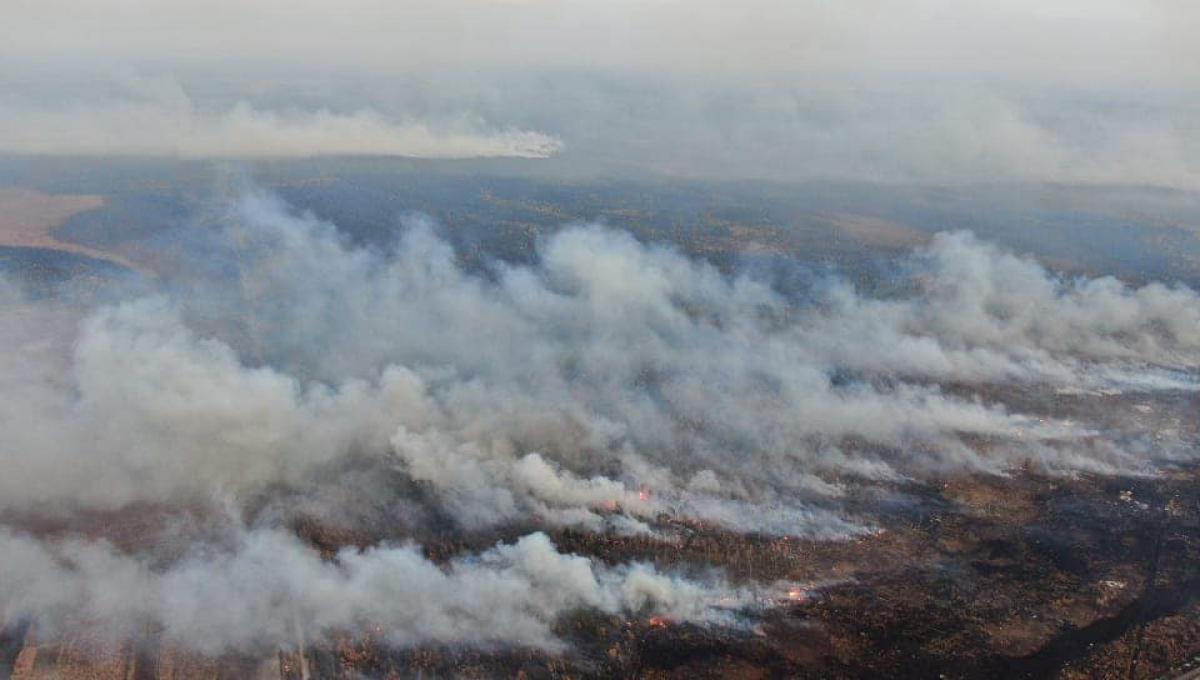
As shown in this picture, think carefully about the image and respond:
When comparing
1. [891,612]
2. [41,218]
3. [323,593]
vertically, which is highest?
[41,218]

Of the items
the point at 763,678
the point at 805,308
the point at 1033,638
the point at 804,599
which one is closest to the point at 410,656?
the point at 763,678

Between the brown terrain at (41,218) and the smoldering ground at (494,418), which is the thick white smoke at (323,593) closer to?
the smoldering ground at (494,418)

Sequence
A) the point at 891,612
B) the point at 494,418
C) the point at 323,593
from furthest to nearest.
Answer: the point at 494,418 < the point at 891,612 < the point at 323,593

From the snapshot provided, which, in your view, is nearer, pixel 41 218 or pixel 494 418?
pixel 494 418

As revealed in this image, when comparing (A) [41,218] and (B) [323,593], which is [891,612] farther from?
(A) [41,218]

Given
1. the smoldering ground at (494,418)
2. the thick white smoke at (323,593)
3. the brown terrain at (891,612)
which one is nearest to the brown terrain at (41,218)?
the smoldering ground at (494,418)

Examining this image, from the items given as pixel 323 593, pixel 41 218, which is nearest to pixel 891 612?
pixel 323 593

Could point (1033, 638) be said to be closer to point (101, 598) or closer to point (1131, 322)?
point (101, 598)

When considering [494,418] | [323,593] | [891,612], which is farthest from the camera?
[494,418]

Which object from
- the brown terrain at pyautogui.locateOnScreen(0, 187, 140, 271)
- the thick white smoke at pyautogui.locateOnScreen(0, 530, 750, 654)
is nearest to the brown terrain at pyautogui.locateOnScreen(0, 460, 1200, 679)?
the thick white smoke at pyautogui.locateOnScreen(0, 530, 750, 654)
